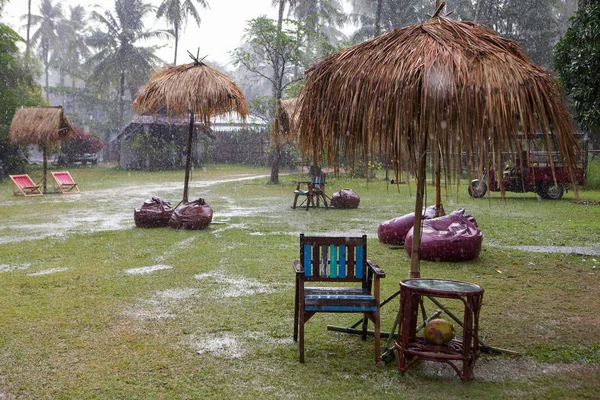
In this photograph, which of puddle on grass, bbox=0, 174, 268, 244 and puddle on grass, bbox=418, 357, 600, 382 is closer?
puddle on grass, bbox=418, 357, 600, 382

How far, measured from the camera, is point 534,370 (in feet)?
14.5

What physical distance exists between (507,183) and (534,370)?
15.2 m

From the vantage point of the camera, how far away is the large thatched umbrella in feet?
13.6

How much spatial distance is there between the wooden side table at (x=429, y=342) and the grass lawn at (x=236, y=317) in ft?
0.44

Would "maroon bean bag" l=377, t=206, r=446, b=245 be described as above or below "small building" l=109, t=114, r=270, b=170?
below

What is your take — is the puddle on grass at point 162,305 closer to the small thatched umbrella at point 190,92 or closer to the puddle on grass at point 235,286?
the puddle on grass at point 235,286

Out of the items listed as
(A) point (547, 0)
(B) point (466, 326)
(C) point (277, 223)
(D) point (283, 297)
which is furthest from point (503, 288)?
(A) point (547, 0)

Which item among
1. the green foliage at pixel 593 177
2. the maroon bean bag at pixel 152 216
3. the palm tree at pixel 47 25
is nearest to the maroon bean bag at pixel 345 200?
the maroon bean bag at pixel 152 216

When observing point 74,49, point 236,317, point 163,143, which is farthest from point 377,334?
point 74,49

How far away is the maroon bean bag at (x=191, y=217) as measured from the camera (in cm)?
1145

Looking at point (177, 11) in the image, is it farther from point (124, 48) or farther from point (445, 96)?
point (445, 96)

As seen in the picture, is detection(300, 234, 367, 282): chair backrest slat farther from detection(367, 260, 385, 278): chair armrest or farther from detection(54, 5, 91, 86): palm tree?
detection(54, 5, 91, 86): palm tree

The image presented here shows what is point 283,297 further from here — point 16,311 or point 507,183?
point 507,183

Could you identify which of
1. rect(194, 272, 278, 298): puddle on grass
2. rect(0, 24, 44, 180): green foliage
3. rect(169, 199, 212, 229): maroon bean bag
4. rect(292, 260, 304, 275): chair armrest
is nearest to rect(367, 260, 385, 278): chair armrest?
rect(292, 260, 304, 275): chair armrest
